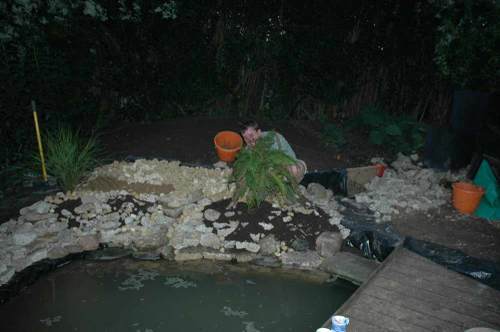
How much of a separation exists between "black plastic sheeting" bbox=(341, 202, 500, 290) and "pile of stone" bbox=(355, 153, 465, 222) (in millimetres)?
260

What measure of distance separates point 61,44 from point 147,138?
1.73 metres

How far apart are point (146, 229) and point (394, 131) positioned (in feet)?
13.0

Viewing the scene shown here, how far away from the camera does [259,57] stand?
688 cm

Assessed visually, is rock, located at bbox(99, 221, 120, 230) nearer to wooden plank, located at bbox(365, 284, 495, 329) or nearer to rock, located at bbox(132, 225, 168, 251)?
rock, located at bbox(132, 225, 168, 251)

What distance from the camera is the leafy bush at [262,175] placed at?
3936mm

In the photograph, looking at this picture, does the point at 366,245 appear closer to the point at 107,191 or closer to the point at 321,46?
the point at 107,191

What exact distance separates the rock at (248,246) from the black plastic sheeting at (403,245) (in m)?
0.90

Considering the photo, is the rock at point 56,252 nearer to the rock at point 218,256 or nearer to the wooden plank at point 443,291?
the rock at point 218,256

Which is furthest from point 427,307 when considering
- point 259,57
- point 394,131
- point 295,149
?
point 259,57

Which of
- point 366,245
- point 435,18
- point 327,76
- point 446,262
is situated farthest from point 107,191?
point 435,18

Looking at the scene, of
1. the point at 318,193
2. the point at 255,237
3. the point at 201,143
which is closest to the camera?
the point at 255,237

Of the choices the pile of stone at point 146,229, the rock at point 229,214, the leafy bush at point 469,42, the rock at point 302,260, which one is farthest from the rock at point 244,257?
the leafy bush at point 469,42

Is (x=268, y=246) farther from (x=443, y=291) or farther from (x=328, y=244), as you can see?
(x=443, y=291)

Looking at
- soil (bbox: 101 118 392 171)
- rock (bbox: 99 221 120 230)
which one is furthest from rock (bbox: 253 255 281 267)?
soil (bbox: 101 118 392 171)
